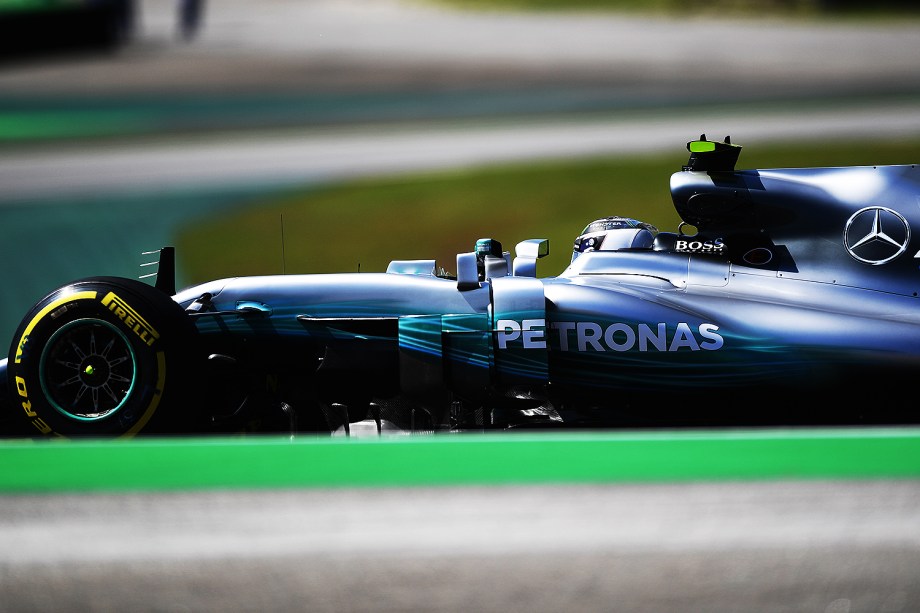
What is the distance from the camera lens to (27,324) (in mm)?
5582

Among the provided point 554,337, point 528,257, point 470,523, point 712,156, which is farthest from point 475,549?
point 712,156

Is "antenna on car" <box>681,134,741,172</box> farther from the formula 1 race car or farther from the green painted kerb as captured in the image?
the green painted kerb

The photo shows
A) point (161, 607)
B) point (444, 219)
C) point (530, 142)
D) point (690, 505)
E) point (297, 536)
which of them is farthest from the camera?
point (530, 142)

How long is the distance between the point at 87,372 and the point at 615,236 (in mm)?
2747

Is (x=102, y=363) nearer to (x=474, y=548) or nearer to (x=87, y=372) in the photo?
(x=87, y=372)

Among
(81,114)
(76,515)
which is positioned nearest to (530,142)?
(81,114)

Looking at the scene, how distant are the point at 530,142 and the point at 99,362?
10.1 m

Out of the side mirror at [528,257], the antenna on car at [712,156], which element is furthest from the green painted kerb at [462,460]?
the antenna on car at [712,156]

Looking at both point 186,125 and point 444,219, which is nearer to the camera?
point 444,219

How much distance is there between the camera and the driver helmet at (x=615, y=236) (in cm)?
612

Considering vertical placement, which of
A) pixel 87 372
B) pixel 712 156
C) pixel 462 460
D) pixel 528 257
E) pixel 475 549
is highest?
pixel 712 156

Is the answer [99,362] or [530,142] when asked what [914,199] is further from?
[530,142]

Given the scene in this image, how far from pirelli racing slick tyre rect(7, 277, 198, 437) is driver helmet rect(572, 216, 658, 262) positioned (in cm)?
214

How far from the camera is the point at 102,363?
5.58 meters
